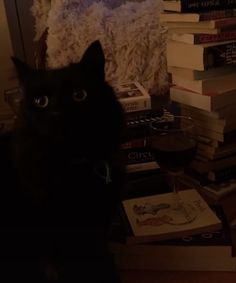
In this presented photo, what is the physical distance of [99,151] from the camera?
680 mm

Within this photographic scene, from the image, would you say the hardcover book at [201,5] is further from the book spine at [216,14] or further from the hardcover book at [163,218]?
the hardcover book at [163,218]

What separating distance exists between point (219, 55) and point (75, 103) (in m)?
0.39

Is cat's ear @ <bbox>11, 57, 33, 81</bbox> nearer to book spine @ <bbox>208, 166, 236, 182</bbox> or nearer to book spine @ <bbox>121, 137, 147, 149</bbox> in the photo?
book spine @ <bbox>121, 137, 147, 149</bbox>

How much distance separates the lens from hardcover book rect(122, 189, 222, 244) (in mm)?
729

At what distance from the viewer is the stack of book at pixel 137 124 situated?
928 mm

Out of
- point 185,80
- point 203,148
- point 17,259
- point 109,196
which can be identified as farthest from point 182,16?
point 17,259

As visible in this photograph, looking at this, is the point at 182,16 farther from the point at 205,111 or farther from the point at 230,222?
the point at 230,222

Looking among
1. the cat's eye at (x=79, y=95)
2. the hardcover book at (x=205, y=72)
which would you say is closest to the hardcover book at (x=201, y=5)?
the hardcover book at (x=205, y=72)

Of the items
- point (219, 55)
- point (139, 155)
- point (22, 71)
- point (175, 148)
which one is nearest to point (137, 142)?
point (139, 155)

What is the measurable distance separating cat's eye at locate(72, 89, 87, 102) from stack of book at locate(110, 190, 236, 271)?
0.87 feet

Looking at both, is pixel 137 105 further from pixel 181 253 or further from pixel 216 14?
pixel 181 253

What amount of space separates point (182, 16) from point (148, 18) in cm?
18

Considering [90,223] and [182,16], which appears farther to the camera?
[182,16]

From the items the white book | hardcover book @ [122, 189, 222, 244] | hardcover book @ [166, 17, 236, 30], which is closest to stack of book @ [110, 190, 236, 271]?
hardcover book @ [122, 189, 222, 244]
